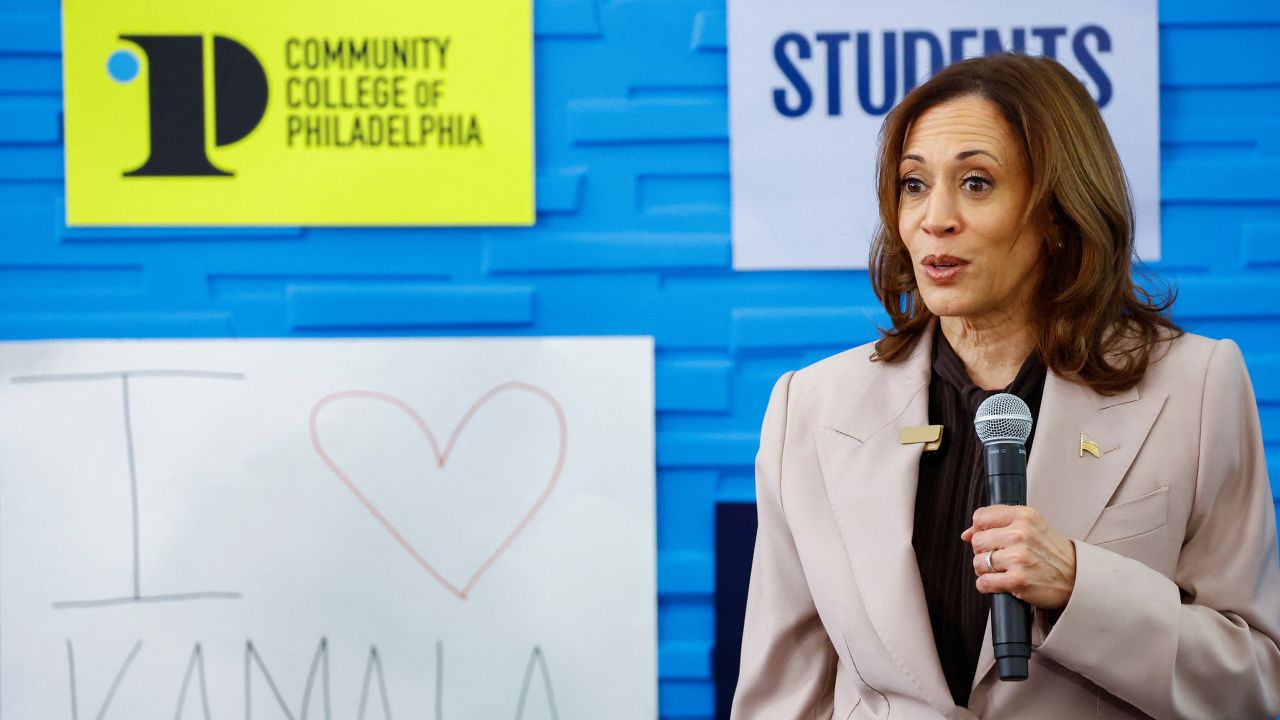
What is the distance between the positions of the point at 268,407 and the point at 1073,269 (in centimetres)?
115

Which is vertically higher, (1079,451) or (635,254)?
(635,254)

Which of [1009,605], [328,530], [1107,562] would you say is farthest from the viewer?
[328,530]

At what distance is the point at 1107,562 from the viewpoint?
101 centimetres

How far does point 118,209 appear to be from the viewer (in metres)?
1.75

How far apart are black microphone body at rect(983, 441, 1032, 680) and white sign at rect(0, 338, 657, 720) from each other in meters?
0.84

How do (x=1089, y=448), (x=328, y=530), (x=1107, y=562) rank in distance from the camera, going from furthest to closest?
(x=328, y=530)
(x=1089, y=448)
(x=1107, y=562)

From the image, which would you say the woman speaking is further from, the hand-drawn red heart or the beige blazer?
the hand-drawn red heart

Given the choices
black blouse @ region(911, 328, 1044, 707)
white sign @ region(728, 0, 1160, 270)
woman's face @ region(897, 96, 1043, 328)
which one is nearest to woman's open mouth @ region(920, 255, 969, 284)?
woman's face @ region(897, 96, 1043, 328)

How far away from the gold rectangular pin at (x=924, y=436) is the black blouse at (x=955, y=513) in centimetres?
2

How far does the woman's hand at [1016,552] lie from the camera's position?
927mm

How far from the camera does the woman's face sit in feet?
3.77

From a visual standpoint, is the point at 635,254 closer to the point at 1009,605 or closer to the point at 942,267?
the point at 942,267

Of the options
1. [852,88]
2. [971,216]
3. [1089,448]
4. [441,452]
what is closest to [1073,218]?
[971,216]

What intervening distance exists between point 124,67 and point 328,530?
29.7 inches
